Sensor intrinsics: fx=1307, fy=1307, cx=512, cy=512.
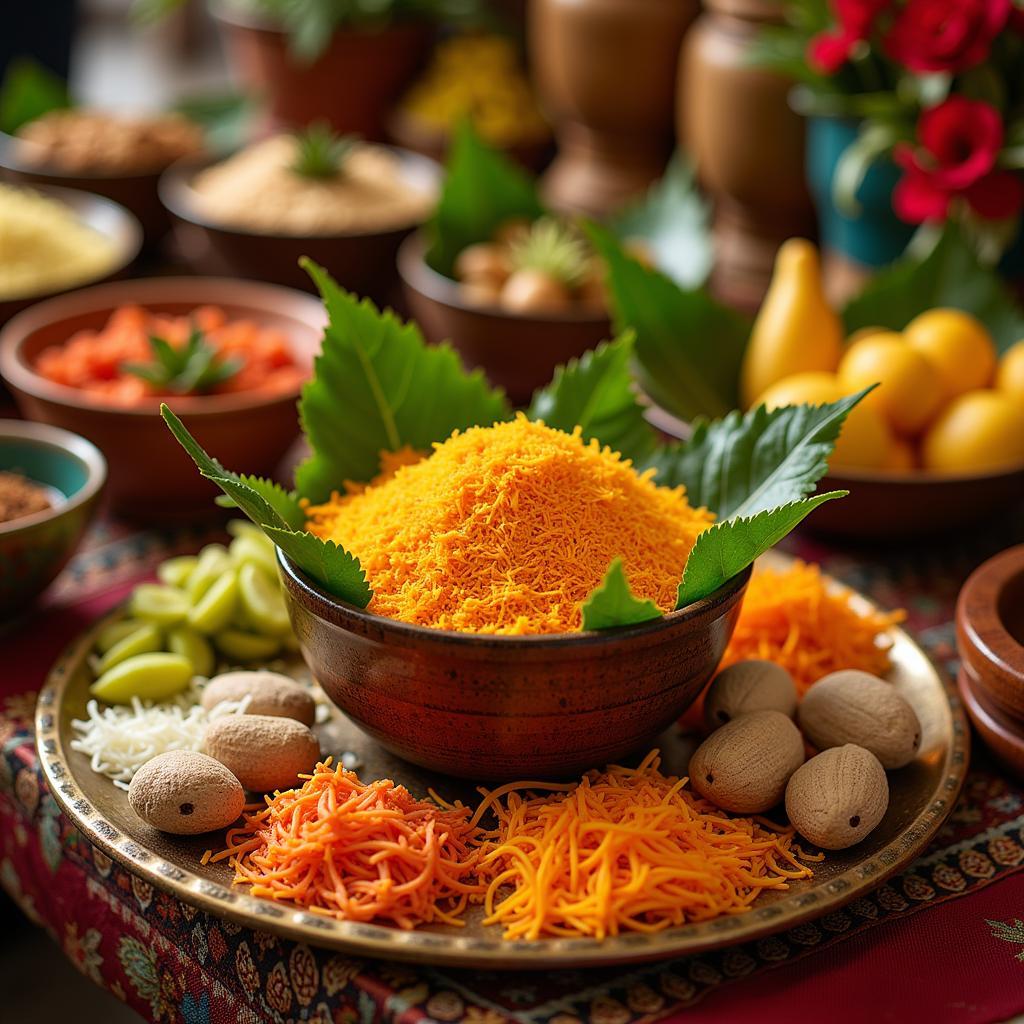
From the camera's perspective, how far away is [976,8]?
49.8 inches

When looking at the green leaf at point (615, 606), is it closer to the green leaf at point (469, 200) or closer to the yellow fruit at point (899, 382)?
the yellow fruit at point (899, 382)

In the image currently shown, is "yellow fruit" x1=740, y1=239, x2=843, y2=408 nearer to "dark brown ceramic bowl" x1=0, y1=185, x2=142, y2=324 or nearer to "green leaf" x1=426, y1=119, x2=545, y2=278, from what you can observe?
"green leaf" x1=426, y1=119, x2=545, y2=278

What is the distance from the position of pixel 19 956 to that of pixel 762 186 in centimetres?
124

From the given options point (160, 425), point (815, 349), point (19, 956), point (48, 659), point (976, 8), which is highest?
point (976, 8)

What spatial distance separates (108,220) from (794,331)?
936mm

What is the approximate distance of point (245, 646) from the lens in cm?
96

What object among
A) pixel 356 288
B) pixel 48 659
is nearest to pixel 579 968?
pixel 48 659

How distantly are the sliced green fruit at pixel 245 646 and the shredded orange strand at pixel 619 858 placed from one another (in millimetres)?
261

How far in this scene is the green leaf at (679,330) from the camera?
1.26 m

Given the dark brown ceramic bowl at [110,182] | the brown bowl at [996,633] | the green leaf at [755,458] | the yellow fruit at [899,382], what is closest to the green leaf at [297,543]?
the green leaf at [755,458]

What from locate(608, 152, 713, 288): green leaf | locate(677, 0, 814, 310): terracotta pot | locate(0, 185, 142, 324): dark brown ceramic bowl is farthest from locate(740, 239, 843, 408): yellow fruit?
locate(0, 185, 142, 324): dark brown ceramic bowl

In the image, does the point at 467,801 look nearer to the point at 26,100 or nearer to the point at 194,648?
the point at 194,648

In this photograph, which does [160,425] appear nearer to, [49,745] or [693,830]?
[49,745]

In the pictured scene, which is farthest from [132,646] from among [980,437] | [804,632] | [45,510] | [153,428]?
[980,437]
